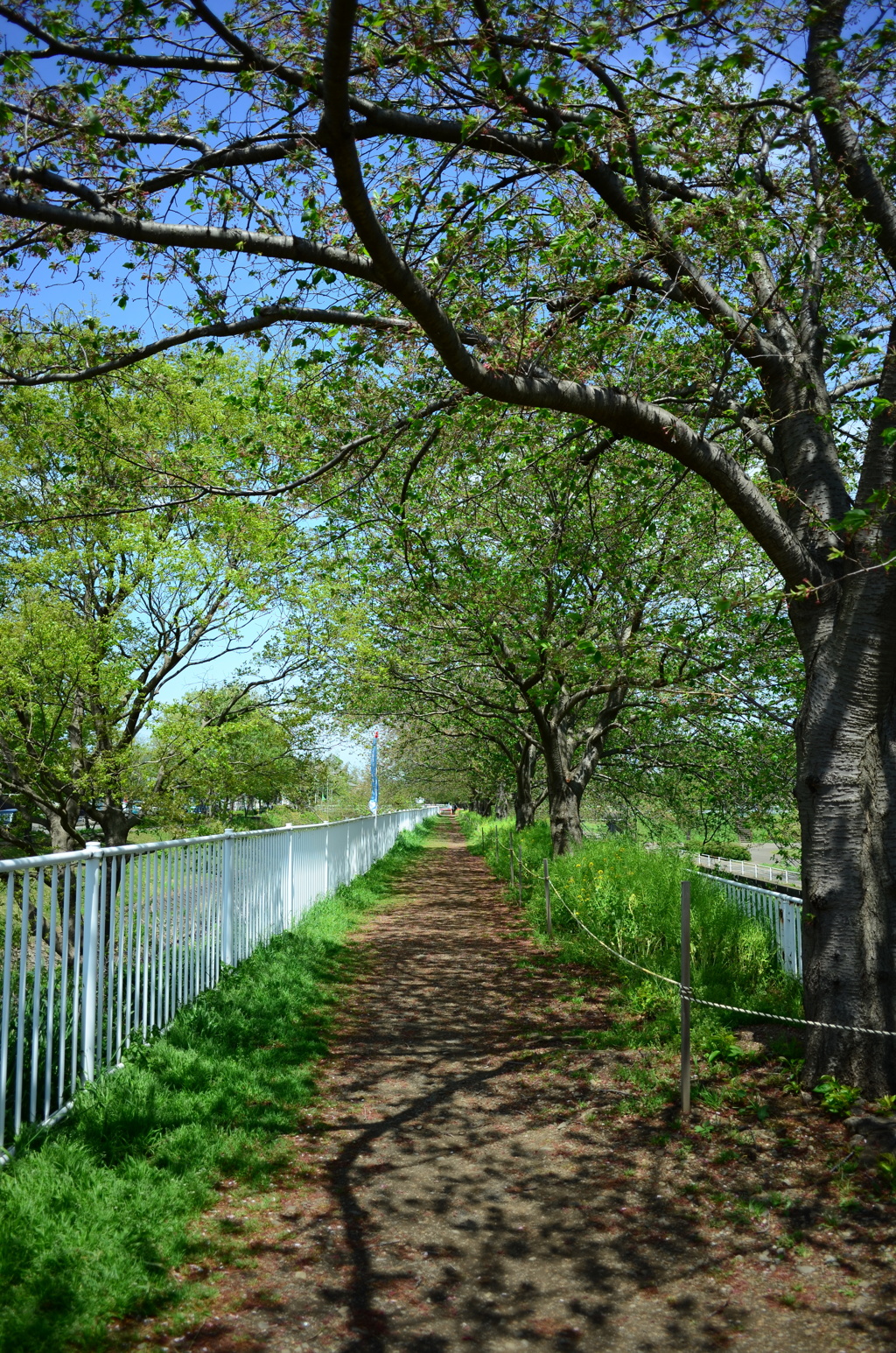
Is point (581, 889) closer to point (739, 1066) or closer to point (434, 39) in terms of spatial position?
point (739, 1066)

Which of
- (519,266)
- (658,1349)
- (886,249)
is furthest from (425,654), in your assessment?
(658,1349)

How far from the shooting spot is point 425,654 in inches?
727

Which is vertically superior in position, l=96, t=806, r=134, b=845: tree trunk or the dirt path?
A: l=96, t=806, r=134, b=845: tree trunk

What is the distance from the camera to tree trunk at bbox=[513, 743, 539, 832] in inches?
1004

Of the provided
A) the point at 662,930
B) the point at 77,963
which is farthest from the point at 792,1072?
the point at 77,963

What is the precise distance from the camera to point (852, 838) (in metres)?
6.00

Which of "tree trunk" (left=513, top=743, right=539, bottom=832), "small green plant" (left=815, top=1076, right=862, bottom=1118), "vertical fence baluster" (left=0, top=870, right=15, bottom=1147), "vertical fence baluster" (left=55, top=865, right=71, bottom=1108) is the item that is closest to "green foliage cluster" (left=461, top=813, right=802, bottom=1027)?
"small green plant" (left=815, top=1076, right=862, bottom=1118)

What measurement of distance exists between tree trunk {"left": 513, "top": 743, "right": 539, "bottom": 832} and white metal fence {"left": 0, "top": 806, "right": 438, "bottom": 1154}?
50.4 ft

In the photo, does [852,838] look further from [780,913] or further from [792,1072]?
[780,913]

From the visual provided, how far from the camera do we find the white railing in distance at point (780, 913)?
29.0ft

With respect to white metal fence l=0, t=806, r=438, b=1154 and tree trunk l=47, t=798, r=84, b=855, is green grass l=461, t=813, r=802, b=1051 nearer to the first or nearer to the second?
white metal fence l=0, t=806, r=438, b=1154

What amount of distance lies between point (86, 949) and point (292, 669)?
44.1ft

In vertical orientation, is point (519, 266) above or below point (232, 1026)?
above

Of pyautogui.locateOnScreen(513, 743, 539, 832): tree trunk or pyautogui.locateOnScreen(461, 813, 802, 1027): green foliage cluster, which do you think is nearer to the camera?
pyautogui.locateOnScreen(461, 813, 802, 1027): green foliage cluster
